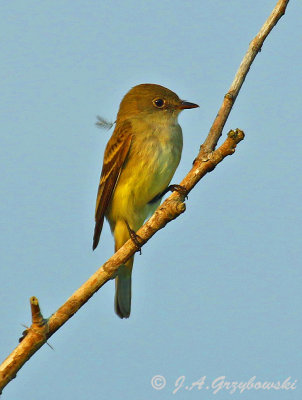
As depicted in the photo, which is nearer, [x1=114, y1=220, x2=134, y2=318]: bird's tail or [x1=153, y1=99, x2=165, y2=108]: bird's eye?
[x1=114, y1=220, x2=134, y2=318]: bird's tail

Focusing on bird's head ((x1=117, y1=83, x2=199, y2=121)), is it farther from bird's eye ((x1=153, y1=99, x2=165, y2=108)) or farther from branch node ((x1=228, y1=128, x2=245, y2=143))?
branch node ((x1=228, y1=128, x2=245, y2=143))

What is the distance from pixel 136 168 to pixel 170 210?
2.26 meters

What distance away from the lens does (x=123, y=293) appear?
8359 millimetres

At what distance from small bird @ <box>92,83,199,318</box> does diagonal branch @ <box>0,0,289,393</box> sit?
184 centimetres

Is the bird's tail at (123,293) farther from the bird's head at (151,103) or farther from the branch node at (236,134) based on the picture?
the branch node at (236,134)

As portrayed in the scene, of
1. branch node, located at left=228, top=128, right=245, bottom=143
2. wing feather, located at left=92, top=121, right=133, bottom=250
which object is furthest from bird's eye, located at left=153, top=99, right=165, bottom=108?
branch node, located at left=228, top=128, right=245, bottom=143

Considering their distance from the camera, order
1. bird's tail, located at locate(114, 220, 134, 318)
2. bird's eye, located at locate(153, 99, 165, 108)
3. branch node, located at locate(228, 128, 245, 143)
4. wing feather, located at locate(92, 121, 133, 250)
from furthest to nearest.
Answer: bird's eye, located at locate(153, 99, 165, 108)
bird's tail, located at locate(114, 220, 134, 318)
wing feather, located at locate(92, 121, 133, 250)
branch node, located at locate(228, 128, 245, 143)

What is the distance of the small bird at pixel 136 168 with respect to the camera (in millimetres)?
7824

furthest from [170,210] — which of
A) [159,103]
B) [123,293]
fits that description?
[159,103]

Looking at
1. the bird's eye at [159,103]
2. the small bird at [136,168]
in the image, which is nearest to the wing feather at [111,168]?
the small bird at [136,168]

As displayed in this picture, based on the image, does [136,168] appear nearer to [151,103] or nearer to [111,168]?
[111,168]

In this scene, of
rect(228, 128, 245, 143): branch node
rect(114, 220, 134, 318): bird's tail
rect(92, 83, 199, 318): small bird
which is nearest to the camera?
rect(228, 128, 245, 143): branch node

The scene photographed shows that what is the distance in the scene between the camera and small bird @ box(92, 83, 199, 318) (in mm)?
7824

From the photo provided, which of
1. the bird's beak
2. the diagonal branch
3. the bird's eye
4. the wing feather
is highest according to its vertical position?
the bird's beak
